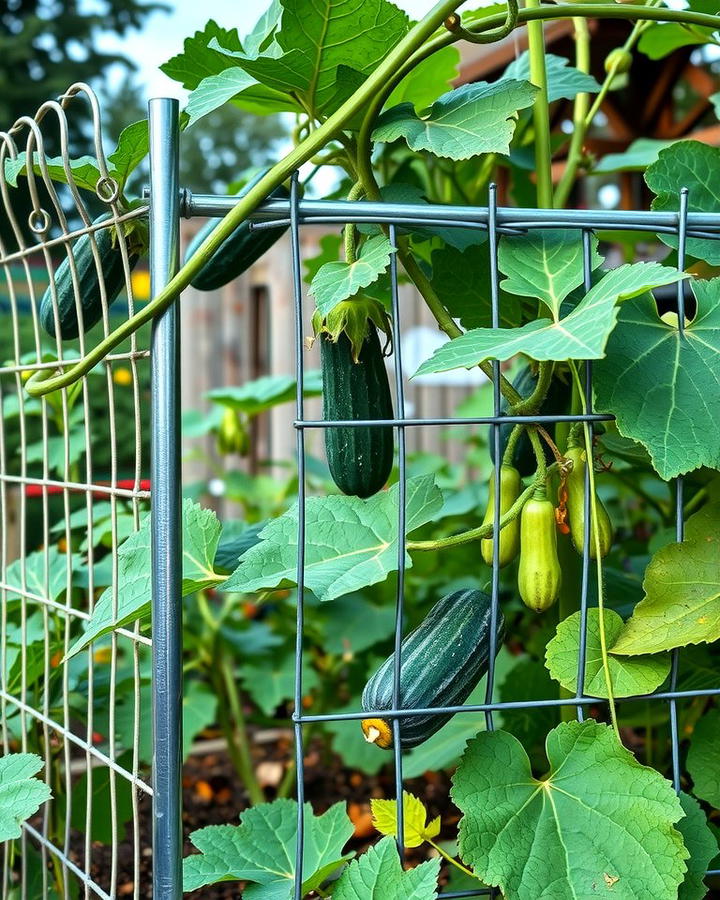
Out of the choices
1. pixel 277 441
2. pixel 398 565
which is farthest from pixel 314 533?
pixel 277 441

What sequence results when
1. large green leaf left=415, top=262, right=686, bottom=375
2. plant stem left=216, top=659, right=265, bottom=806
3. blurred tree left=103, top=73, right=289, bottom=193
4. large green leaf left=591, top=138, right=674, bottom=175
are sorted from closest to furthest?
large green leaf left=415, top=262, right=686, bottom=375, large green leaf left=591, top=138, right=674, bottom=175, plant stem left=216, top=659, right=265, bottom=806, blurred tree left=103, top=73, right=289, bottom=193

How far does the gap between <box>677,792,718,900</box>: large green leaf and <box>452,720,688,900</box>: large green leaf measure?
0.09 m

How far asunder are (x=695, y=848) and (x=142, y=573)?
20.3 inches

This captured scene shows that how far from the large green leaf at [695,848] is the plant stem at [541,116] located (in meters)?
0.57

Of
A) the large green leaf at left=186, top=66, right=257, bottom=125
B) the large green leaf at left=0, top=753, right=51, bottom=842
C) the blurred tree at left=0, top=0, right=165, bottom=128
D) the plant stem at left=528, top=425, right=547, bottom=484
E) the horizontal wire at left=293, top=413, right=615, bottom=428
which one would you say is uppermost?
the blurred tree at left=0, top=0, right=165, bottom=128

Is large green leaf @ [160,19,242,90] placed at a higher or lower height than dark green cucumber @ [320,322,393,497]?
higher

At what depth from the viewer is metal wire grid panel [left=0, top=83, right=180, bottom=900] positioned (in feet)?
2.72

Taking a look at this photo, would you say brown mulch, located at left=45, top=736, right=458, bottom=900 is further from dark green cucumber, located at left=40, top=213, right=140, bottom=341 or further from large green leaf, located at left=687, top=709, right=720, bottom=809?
dark green cucumber, located at left=40, top=213, right=140, bottom=341

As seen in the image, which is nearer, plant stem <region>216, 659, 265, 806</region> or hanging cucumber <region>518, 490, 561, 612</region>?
hanging cucumber <region>518, 490, 561, 612</region>

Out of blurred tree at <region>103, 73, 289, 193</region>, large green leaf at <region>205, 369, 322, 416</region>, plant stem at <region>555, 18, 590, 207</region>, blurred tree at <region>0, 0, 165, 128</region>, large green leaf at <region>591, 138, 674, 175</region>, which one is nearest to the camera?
plant stem at <region>555, 18, 590, 207</region>

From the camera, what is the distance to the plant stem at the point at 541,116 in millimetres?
994

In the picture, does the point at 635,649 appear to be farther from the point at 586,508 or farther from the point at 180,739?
the point at 180,739

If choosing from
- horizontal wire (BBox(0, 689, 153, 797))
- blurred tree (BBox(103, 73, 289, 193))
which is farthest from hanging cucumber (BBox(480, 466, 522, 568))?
blurred tree (BBox(103, 73, 289, 193))

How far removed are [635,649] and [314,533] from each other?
283mm
